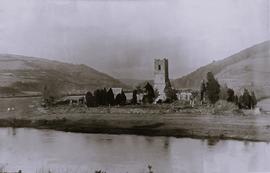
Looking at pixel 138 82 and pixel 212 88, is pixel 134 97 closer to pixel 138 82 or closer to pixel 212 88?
pixel 138 82

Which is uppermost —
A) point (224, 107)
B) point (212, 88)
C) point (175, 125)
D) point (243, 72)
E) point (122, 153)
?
point (243, 72)

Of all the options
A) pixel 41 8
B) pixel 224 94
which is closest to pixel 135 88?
pixel 224 94

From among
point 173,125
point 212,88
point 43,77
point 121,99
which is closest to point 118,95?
point 121,99

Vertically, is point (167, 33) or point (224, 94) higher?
point (167, 33)

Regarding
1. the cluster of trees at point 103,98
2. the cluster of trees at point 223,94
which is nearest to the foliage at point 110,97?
the cluster of trees at point 103,98

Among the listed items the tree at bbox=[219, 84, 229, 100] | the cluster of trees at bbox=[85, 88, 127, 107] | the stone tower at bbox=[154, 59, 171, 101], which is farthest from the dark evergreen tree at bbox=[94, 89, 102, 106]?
the tree at bbox=[219, 84, 229, 100]

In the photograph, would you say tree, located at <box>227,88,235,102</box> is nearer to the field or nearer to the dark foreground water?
the field

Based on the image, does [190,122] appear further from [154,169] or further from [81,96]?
[81,96]

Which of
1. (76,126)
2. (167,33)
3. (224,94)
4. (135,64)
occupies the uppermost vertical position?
(167,33)

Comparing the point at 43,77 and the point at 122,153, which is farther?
the point at 43,77
